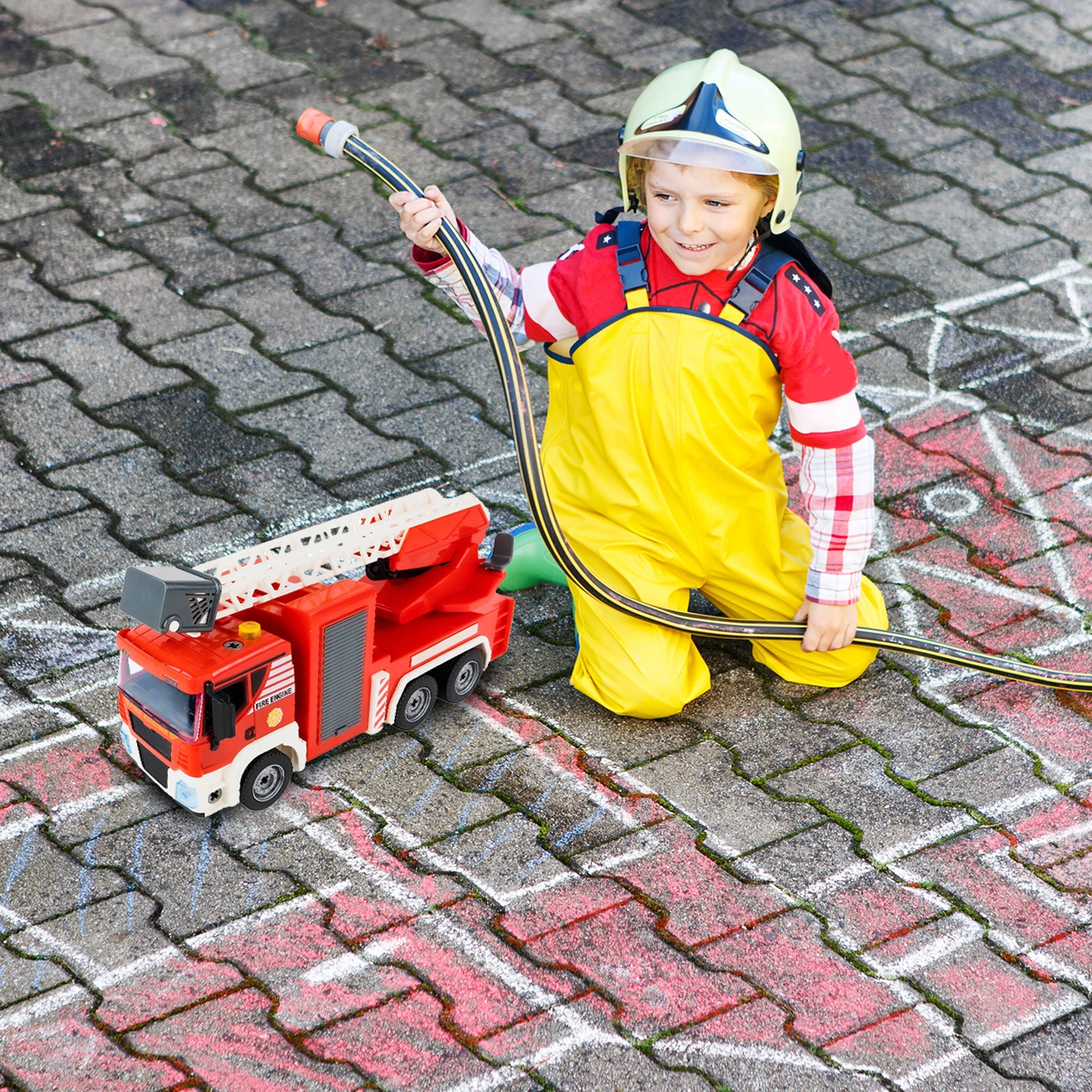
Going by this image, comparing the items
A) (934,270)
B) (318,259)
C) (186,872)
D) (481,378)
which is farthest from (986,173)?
(186,872)

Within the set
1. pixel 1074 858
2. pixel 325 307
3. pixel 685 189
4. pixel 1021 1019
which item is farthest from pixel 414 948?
pixel 325 307

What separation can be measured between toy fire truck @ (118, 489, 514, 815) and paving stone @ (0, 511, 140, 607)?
2.13ft

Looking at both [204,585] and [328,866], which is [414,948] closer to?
[328,866]

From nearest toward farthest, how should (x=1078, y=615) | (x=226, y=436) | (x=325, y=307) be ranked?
(x=1078, y=615)
(x=226, y=436)
(x=325, y=307)

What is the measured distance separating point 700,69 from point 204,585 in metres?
1.47

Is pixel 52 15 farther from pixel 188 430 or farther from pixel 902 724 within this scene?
pixel 902 724

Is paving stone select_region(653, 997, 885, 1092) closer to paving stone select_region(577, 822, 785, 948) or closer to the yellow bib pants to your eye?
paving stone select_region(577, 822, 785, 948)

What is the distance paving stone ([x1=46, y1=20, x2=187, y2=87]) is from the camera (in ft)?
19.9

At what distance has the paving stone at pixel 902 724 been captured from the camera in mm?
3590

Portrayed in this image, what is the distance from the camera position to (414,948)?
3043mm

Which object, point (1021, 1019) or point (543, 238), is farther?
point (543, 238)

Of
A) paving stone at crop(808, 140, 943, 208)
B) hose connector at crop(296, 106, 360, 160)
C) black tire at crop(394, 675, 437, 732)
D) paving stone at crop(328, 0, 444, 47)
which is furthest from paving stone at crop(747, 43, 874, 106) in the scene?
black tire at crop(394, 675, 437, 732)

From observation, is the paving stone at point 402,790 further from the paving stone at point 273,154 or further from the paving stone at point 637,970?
the paving stone at point 273,154

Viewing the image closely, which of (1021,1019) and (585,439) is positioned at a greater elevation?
(585,439)
